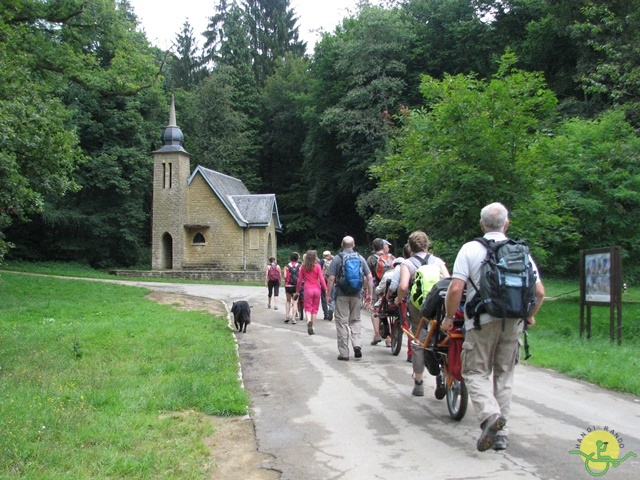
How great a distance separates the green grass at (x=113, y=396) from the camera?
4.59 meters

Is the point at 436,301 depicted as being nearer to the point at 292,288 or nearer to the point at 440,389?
the point at 440,389

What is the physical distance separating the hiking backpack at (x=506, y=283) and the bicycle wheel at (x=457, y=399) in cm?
116

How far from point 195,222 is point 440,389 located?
128 feet

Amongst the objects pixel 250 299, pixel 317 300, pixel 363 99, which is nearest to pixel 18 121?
pixel 317 300

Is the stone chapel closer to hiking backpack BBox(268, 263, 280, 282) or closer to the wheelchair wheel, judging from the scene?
hiking backpack BBox(268, 263, 280, 282)

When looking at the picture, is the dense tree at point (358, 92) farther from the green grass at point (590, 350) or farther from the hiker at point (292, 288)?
the hiker at point (292, 288)

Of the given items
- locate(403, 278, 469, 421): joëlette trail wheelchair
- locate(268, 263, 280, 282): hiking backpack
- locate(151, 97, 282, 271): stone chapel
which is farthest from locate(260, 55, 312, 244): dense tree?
locate(403, 278, 469, 421): joëlette trail wheelchair

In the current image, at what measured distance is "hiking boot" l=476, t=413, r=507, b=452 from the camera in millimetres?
4660

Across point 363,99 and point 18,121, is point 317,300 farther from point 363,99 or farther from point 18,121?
point 363,99

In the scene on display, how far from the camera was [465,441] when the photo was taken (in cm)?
530

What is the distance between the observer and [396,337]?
10.2 metres

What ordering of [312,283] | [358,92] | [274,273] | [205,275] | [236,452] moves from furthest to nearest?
1. [358,92]
2. [205,275]
3. [274,273]
4. [312,283]
5. [236,452]

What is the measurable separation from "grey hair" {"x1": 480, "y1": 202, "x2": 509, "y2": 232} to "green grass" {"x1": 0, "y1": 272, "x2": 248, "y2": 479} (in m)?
3.04

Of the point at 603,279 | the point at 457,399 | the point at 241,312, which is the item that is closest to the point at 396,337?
the point at 457,399
